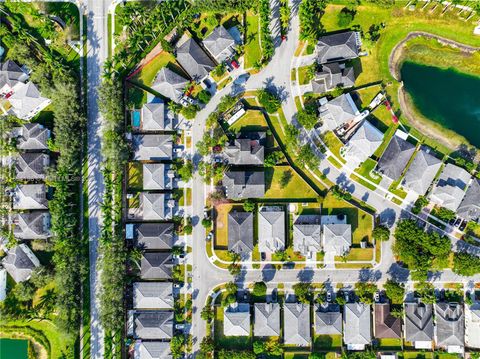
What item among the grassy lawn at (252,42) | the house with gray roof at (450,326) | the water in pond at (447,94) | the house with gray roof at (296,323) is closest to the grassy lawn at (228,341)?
the house with gray roof at (296,323)

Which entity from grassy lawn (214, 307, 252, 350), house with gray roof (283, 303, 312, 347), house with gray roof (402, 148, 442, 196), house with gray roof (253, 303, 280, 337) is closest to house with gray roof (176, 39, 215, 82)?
house with gray roof (402, 148, 442, 196)

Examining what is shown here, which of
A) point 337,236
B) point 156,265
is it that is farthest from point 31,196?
point 337,236

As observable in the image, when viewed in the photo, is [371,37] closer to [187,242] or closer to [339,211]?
[339,211]

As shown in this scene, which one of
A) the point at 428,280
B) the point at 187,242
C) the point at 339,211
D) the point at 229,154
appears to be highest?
the point at 229,154

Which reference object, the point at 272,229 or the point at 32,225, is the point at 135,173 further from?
the point at 272,229

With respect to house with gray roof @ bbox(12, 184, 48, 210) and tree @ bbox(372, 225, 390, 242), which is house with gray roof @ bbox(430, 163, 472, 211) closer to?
tree @ bbox(372, 225, 390, 242)

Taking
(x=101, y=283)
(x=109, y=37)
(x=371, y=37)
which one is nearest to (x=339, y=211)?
(x=371, y=37)
